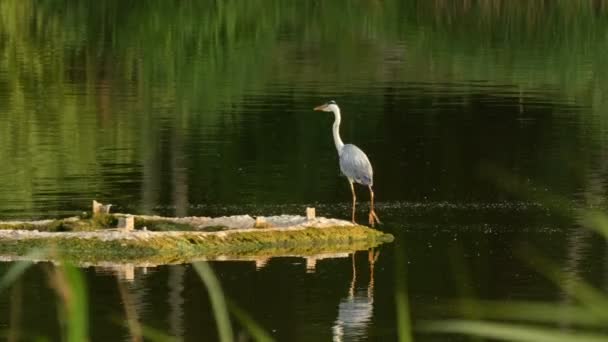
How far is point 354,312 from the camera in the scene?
54.3 feet

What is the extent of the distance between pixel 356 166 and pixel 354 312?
17.0ft

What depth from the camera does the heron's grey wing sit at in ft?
70.1

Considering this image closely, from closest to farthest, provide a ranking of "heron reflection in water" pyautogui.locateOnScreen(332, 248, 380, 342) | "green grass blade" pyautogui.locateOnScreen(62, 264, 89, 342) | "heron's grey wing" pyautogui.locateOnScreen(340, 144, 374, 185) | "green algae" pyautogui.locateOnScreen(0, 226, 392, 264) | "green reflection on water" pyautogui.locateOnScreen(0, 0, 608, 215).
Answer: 1. "green grass blade" pyautogui.locateOnScreen(62, 264, 89, 342)
2. "heron reflection in water" pyautogui.locateOnScreen(332, 248, 380, 342)
3. "green algae" pyautogui.locateOnScreen(0, 226, 392, 264)
4. "heron's grey wing" pyautogui.locateOnScreen(340, 144, 374, 185)
5. "green reflection on water" pyautogui.locateOnScreen(0, 0, 608, 215)

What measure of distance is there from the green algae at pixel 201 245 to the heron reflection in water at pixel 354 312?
0.66 metres

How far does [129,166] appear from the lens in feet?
93.4

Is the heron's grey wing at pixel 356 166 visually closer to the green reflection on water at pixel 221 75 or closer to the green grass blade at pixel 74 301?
the green reflection on water at pixel 221 75

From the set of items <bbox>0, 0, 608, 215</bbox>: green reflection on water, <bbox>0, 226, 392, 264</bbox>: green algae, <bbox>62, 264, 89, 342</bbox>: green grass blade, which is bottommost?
<bbox>0, 0, 608, 215</bbox>: green reflection on water

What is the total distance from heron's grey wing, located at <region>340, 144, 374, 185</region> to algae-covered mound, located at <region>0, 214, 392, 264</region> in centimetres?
127

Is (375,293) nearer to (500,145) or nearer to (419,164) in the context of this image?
(419,164)

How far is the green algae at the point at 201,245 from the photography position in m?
18.3

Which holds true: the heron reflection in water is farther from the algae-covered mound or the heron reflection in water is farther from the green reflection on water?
the green reflection on water

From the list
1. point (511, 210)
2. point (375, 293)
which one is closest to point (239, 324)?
point (375, 293)

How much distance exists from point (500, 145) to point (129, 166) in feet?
27.3

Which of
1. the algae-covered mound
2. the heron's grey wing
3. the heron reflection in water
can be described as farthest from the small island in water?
the heron's grey wing
